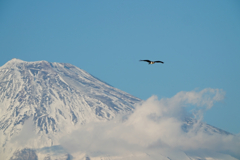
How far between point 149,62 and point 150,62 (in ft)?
0.60

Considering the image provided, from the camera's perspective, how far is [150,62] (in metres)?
43.4

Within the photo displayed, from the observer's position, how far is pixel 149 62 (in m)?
43.5
